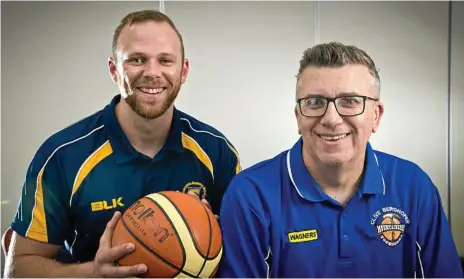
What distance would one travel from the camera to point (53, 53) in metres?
3.26

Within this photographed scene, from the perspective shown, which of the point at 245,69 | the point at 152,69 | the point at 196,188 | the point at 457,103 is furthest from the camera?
the point at 457,103

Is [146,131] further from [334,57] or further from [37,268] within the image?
[334,57]

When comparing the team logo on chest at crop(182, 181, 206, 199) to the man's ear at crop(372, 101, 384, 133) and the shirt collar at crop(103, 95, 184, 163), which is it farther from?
the man's ear at crop(372, 101, 384, 133)

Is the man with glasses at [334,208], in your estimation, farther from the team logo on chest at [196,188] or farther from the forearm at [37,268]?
the forearm at [37,268]

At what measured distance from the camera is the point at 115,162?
5.43 ft

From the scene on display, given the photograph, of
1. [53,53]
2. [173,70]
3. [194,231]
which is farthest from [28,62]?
[194,231]

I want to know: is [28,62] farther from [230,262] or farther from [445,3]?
[445,3]

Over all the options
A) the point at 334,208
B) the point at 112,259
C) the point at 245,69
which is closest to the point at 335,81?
the point at 334,208

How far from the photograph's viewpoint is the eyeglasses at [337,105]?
1.30 meters

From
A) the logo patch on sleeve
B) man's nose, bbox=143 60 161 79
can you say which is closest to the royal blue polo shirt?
the logo patch on sleeve

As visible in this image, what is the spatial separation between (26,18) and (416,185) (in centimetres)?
292

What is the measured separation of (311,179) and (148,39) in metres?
0.75

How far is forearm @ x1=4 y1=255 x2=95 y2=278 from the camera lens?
5.01 feet

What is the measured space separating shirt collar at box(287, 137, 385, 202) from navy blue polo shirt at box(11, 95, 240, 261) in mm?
452
